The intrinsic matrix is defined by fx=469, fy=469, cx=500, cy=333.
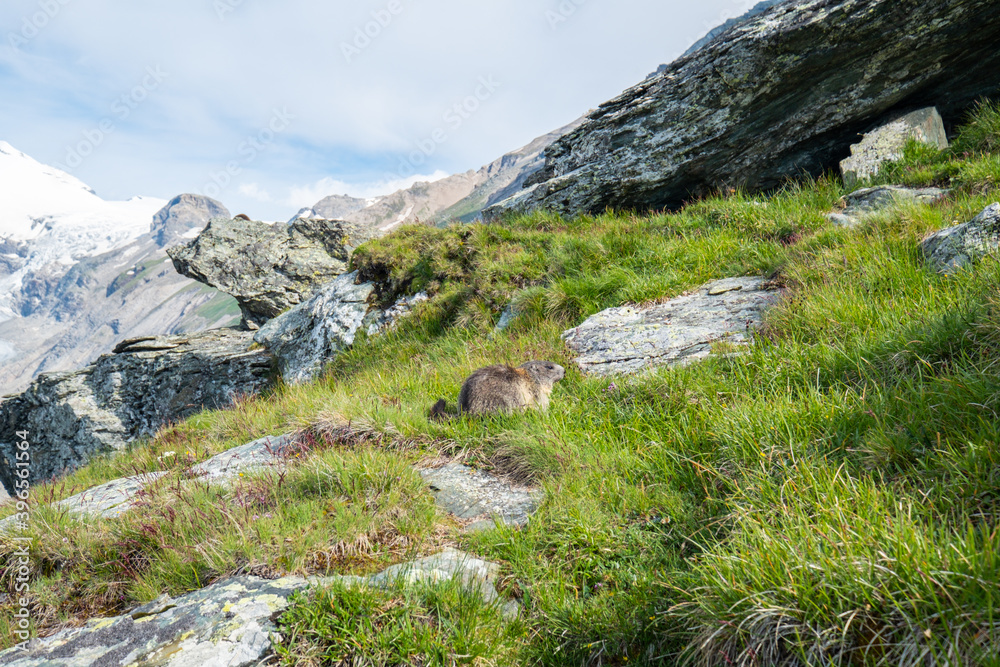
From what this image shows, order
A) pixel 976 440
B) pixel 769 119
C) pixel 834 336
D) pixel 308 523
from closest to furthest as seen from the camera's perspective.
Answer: pixel 976 440 → pixel 308 523 → pixel 834 336 → pixel 769 119

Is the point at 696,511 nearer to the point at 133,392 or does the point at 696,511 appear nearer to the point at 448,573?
the point at 448,573

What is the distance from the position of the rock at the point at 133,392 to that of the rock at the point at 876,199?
1329cm

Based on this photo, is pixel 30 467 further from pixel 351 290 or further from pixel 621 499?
pixel 621 499

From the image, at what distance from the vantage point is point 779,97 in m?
10.8

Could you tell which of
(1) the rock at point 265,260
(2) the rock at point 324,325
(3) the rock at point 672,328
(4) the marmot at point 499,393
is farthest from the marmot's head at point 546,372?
(1) the rock at point 265,260

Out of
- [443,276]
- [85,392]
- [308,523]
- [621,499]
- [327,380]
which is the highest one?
[85,392]

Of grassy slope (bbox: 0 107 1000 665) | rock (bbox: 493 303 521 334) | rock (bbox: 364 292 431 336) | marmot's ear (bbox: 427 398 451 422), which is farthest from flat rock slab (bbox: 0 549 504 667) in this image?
rock (bbox: 364 292 431 336)

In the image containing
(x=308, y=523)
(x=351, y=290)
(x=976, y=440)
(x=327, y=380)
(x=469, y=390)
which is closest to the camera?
(x=976, y=440)

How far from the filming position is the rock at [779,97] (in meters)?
9.60

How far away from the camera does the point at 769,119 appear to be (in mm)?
11055

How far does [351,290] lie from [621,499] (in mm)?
10380

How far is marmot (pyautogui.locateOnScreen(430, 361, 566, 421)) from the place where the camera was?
18.2 ft

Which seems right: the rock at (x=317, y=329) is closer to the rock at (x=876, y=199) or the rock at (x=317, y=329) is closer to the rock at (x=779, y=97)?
the rock at (x=779, y=97)

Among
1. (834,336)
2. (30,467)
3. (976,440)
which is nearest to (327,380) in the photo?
(834,336)
